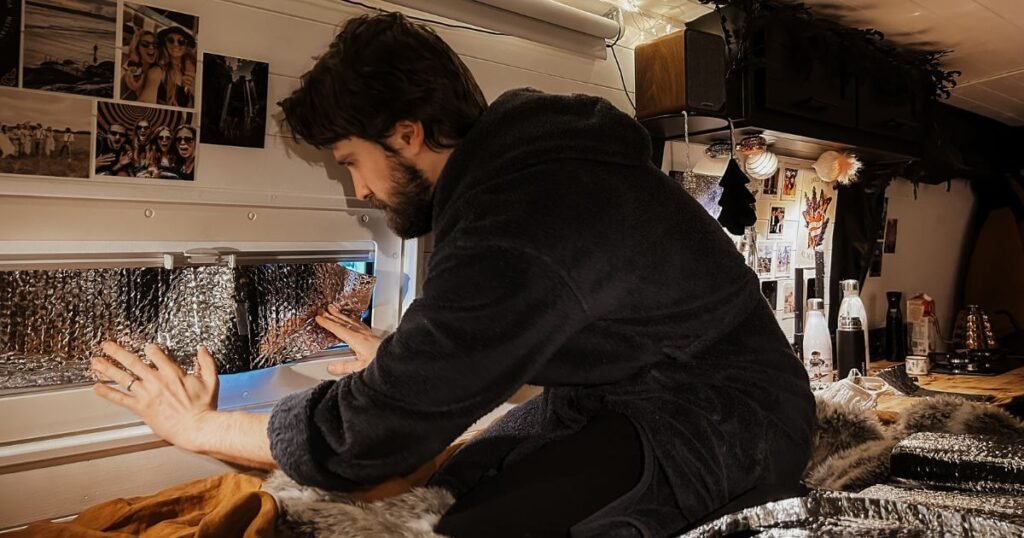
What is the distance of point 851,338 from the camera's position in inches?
92.7

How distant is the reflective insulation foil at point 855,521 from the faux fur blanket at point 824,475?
41 centimetres

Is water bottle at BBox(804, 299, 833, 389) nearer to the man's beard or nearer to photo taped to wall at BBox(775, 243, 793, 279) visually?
photo taped to wall at BBox(775, 243, 793, 279)

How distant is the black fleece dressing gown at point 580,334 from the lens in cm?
80

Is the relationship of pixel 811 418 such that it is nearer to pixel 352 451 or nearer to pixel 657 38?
pixel 352 451

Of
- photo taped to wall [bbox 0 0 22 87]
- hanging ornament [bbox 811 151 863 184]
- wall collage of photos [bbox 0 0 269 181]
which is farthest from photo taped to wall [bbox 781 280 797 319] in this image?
photo taped to wall [bbox 0 0 22 87]

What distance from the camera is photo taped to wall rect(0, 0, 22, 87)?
0.98 m

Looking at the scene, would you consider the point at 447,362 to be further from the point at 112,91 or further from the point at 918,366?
the point at 918,366

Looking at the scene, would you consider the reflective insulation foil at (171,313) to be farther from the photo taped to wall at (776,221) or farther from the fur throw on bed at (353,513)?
the photo taped to wall at (776,221)

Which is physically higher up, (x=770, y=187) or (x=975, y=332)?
(x=770, y=187)

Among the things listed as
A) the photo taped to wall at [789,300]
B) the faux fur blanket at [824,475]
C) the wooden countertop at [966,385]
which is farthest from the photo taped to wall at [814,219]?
the faux fur blanket at [824,475]

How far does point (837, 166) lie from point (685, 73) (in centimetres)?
100

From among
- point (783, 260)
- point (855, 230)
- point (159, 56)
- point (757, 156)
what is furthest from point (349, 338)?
point (855, 230)

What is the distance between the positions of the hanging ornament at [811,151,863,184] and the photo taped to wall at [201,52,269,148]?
76.7 inches

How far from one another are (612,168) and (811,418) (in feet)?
1.54
